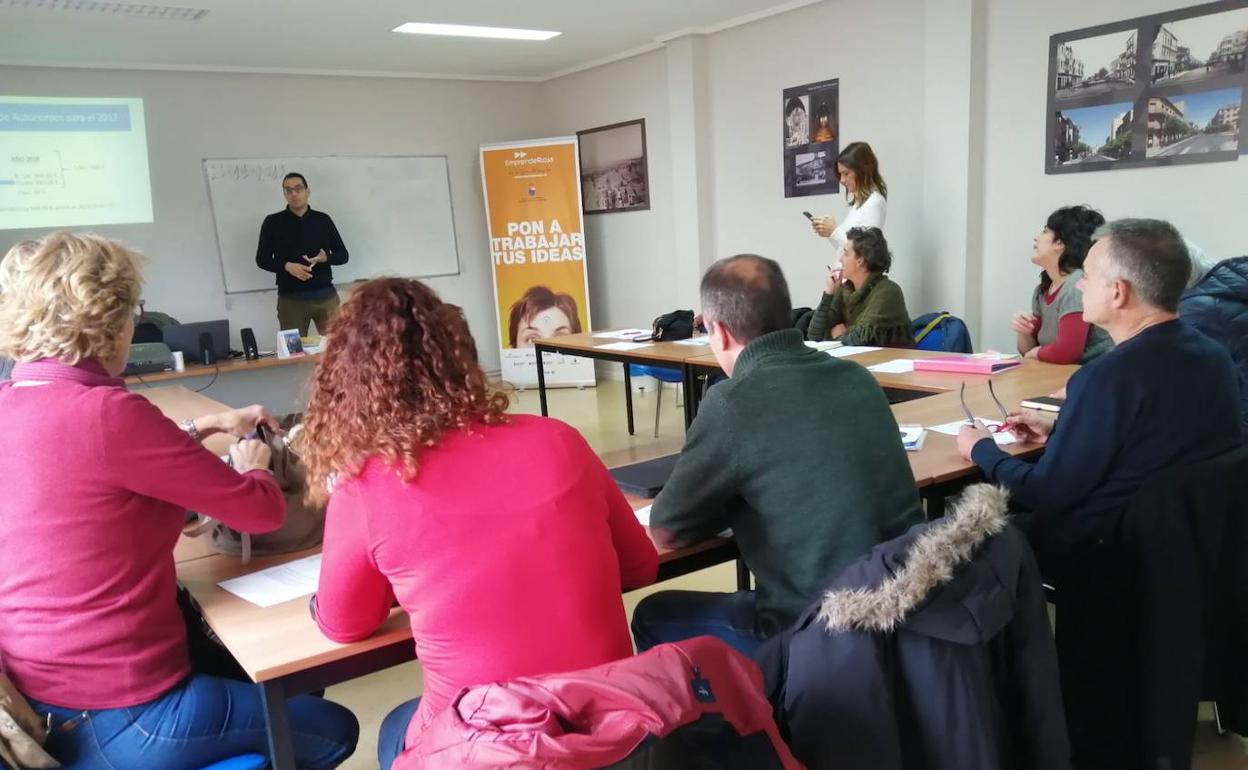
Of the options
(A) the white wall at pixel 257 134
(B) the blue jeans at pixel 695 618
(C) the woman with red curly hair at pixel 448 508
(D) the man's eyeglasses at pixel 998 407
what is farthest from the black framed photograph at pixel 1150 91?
(A) the white wall at pixel 257 134

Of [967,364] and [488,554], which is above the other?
[488,554]

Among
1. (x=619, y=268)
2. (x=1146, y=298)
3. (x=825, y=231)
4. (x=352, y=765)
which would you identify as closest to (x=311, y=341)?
(x=619, y=268)

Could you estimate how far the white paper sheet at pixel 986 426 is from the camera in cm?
227

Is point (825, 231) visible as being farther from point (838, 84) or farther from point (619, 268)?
point (619, 268)

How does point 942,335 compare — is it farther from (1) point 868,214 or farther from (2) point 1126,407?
(2) point 1126,407

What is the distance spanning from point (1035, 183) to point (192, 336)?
489cm

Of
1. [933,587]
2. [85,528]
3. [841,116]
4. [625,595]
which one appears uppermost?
[841,116]

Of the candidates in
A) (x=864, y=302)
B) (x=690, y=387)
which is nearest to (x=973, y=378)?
(x=864, y=302)

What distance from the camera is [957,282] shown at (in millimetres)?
4945

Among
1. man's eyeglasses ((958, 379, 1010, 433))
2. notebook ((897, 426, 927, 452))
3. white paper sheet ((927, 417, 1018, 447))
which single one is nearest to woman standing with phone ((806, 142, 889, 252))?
man's eyeglasses ((958, 379, 1010, 433))

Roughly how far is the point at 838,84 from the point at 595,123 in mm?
2410

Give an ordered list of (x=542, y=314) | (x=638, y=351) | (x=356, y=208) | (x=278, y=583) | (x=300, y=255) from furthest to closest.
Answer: (x=542, y=314) < (x=356, y=208) < (x=300, y=255) < (x=638, y=351) < (x=278, y=583)

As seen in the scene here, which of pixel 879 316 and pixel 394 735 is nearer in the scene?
pixel 394 735

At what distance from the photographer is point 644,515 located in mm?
1868
